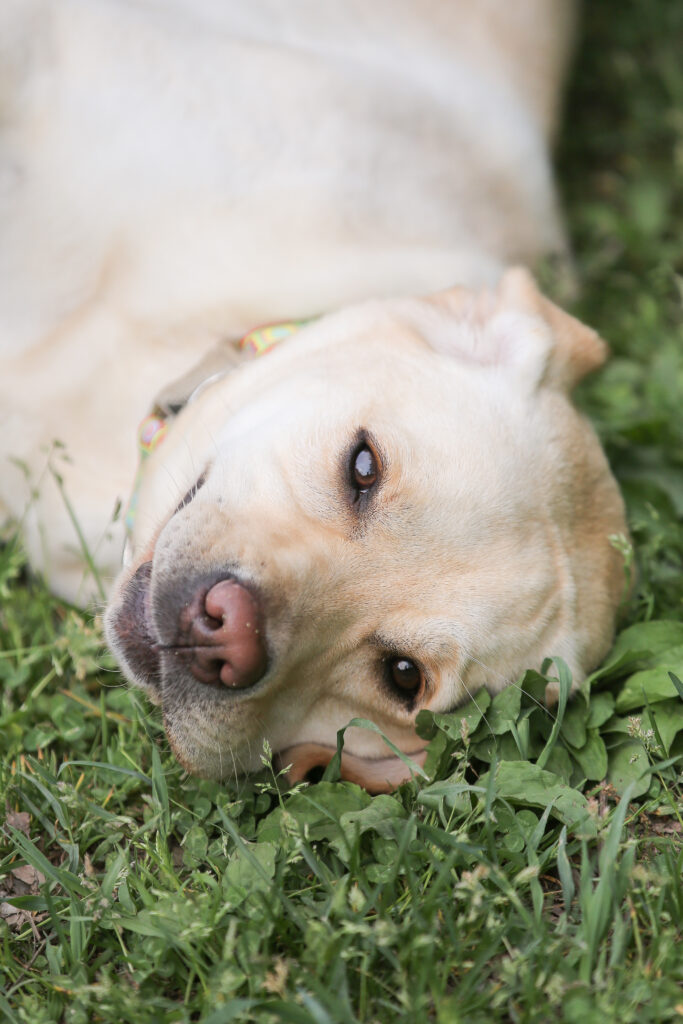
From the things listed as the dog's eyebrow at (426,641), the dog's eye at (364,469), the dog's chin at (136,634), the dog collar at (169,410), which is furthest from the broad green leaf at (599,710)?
the dog collar at (169,410)

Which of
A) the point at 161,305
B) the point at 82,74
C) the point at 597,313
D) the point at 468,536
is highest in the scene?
the point at 82,74

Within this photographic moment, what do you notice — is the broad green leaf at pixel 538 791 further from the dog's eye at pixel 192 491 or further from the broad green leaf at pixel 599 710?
the dog's eye at pixel 192 491

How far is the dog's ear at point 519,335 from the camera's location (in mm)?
2934

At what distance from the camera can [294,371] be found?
277 cm

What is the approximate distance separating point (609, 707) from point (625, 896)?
0.57m

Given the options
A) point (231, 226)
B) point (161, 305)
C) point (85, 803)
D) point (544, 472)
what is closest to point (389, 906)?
point (85, 803)

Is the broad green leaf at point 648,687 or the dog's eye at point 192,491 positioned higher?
the dog's eye at point 192,491

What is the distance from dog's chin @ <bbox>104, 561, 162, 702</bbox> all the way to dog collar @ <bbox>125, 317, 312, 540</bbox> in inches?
16.1

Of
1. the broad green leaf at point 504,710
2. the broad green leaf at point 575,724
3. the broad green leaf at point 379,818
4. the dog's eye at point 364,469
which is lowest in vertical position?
the broad green leaf at point 575,724

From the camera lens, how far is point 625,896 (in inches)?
86.9

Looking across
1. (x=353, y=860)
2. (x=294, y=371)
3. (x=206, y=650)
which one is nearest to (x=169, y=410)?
(x=294, y=371)

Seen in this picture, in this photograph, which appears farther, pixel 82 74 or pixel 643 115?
pixel 643 115

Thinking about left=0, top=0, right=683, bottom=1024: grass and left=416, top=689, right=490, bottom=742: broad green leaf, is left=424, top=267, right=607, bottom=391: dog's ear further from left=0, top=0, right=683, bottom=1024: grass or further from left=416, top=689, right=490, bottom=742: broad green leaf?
left=416, top=689, right=490, bottom=742: broad green leaf

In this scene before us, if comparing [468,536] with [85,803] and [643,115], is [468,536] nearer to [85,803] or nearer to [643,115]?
[85,803]
